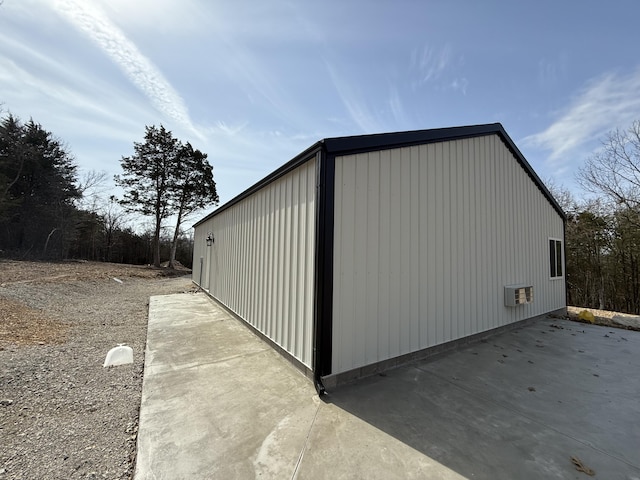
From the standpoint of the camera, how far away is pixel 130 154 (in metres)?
17.7

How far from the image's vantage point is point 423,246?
12.0 feet

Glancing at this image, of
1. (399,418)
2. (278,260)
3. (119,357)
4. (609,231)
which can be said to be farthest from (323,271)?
(609,231)

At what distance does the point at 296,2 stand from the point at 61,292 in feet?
32.7

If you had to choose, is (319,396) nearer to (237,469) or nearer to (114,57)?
(237,469)

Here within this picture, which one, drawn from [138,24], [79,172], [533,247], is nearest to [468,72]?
[533,247]

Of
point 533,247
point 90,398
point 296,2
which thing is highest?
point 296,2

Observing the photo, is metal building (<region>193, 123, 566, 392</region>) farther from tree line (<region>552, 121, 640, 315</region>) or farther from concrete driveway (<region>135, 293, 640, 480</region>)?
tree line (<region>552, 121, 640, 315</region>)

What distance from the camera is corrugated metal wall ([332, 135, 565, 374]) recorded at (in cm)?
297

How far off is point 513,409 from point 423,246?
1.92m

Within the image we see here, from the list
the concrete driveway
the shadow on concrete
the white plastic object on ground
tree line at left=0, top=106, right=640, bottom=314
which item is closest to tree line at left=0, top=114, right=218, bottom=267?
tree line at left=0, top=106, right=640, bottom=314

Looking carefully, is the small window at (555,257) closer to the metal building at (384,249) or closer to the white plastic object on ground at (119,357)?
the metal building at (384,249)

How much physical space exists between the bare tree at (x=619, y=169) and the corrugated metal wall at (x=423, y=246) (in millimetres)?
Answer: 6759

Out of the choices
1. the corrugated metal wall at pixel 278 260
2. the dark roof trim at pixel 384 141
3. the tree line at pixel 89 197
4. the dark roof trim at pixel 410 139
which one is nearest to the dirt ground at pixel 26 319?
the corrugated metal wall at pixel 278 260

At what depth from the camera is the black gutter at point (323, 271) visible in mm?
2715
